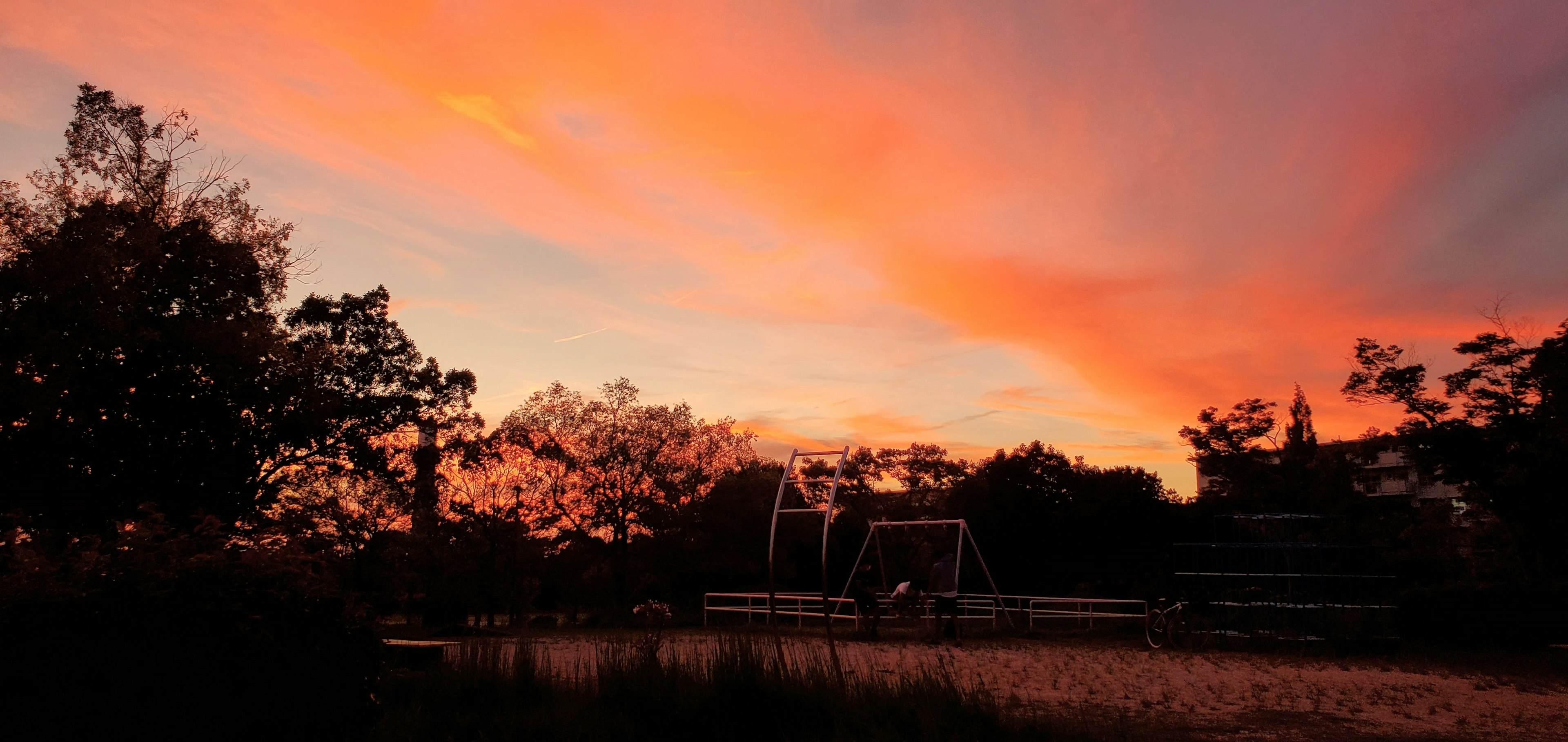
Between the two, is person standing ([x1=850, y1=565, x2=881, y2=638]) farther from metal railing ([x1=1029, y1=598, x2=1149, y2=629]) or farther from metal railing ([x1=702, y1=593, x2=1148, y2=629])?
metal railing ([x1=1029, y1=598, x2=1149, y2=629])

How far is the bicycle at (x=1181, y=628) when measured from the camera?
58.8 ft

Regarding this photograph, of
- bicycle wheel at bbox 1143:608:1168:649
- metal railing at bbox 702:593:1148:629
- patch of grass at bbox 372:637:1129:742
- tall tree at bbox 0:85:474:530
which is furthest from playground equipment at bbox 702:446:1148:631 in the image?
tall tree at bbox 0:85:474:530

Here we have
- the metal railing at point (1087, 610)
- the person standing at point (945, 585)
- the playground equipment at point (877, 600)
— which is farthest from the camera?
the metal railing at point (1087, 610)

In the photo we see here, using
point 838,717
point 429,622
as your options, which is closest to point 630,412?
point 429,622

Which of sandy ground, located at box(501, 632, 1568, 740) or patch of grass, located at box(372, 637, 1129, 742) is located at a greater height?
patch of grass, located at box(372, 637, 1129, 742)

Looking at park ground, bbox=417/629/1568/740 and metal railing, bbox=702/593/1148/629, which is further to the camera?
metal railing, bbox=702/593/1148/629

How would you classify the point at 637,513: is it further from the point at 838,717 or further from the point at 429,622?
the point at 838,717

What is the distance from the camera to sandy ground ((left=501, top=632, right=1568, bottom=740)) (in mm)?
8844

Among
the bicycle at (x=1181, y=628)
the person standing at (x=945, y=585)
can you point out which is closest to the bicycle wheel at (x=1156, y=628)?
the bicycle at (x=1181, y=628)

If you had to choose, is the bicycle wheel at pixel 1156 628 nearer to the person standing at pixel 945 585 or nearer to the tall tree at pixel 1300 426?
the person standing at pixel 945 585

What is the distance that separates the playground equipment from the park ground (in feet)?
4.61

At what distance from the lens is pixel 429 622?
29.7 m

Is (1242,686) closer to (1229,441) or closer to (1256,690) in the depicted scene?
(1256,690)

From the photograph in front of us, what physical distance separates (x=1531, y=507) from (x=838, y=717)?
2498 cm
